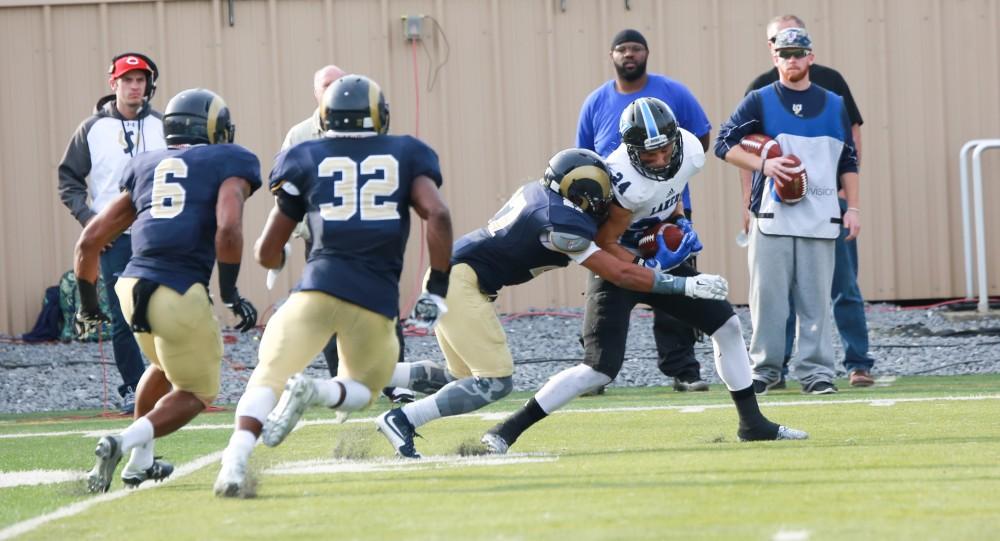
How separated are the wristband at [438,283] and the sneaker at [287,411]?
671 mm

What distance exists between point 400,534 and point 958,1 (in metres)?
10.3

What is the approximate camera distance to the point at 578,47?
13.5 meters

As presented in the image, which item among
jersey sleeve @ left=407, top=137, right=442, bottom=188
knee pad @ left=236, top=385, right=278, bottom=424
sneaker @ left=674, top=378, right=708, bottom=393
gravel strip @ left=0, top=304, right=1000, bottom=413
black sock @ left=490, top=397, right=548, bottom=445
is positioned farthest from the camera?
gravel strip @ left=0, top=304, right=1000, bottom=413

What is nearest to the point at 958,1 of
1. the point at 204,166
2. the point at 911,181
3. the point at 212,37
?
the point at 911,181

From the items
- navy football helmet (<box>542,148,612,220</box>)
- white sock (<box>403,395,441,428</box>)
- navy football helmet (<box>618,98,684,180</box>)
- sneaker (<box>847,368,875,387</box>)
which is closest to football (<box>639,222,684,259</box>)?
navy football helmet (<box>618,98,684,180</box>)

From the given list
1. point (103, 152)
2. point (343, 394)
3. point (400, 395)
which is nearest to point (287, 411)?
point (343, 394)

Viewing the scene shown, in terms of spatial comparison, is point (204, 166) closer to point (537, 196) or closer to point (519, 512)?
point (537, 196)

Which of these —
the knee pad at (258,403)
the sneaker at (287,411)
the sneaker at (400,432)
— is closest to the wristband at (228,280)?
the knee pad at (258,403)

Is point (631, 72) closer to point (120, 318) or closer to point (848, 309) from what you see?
point (848, 309)

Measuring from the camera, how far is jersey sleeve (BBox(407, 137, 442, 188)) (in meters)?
5.91

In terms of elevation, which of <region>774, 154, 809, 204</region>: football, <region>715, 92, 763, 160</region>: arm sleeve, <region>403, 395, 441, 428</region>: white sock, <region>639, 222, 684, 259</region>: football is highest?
<region>715, 92, 763, 160</region>: arm sleeve

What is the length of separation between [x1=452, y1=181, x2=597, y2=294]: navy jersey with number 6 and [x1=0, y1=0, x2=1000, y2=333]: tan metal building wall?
651 centimetres

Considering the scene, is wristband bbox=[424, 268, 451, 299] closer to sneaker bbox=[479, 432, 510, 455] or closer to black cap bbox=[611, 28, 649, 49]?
sneaker bbox=[479, 432, 510, 455]

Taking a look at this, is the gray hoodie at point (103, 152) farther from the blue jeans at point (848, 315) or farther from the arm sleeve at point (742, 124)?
the blue jeans at point (848, 315)
